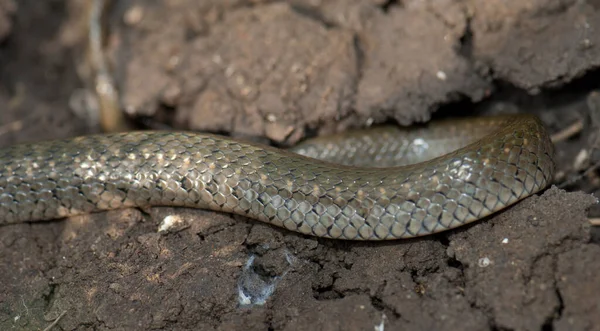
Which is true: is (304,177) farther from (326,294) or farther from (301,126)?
(301,126)

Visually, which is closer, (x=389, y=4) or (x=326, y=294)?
(x=326, y=294)

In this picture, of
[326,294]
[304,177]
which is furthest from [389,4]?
[326,294]

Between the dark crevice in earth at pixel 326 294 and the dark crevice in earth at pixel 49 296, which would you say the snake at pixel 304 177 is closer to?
the dark crevice in earth at pixel 326 294

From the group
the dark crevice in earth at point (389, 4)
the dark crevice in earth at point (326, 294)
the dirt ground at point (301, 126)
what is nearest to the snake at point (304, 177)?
the dirt ground at point (301, 126)

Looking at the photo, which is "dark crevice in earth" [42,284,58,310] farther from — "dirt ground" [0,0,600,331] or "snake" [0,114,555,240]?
"snake" [0,114,555,240]

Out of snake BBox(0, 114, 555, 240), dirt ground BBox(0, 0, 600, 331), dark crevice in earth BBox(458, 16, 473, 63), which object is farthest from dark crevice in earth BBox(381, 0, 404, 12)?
snake BBox(0, 114, 555, 240)

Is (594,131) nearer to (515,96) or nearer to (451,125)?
(515,96)
